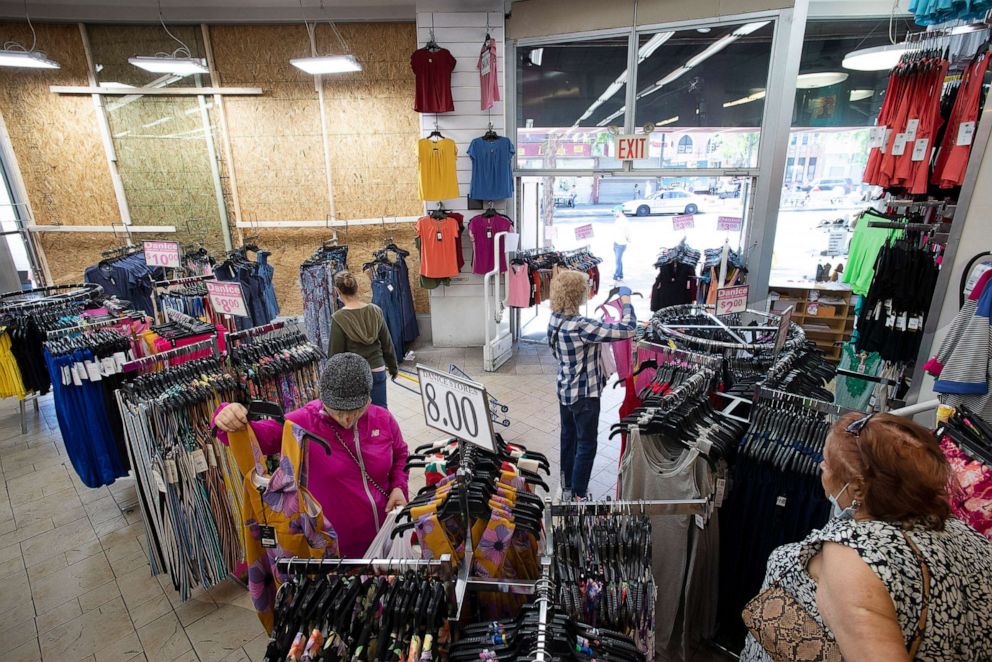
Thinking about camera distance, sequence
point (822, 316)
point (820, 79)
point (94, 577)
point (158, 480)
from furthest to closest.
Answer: point (822, 316) → point (820, 79) → point (94, 577) → point (158, 480)

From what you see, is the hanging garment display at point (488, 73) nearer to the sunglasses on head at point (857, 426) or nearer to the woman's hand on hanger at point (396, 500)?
the woman's hand on hanger at point (396, 500)

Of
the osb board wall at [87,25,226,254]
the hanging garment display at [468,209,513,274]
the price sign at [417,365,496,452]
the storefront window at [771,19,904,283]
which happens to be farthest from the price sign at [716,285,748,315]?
the osb board wall at [87,25,226,254]

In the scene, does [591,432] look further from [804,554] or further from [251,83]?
[251,83]

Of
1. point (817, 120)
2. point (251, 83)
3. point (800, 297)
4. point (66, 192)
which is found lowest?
point (800, 297)

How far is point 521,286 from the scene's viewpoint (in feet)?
20.6

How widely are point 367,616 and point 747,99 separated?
6442 millimetres

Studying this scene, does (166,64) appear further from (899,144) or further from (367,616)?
(899,144)

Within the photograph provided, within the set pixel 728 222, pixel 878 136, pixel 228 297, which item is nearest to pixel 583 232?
pixel 728 222

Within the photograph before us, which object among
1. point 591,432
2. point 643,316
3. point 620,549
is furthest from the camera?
point 643,316

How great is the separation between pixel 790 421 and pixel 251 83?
800cm

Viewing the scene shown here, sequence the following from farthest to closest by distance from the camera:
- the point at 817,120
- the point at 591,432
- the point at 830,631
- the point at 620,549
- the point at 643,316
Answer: the point at 643,316
the point at 817,120
the point at 591,432
the point at 620,549
the point at 830,631

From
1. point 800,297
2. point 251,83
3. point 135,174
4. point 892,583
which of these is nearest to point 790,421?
point 892,583

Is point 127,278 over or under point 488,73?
under

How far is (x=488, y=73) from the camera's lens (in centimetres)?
578
